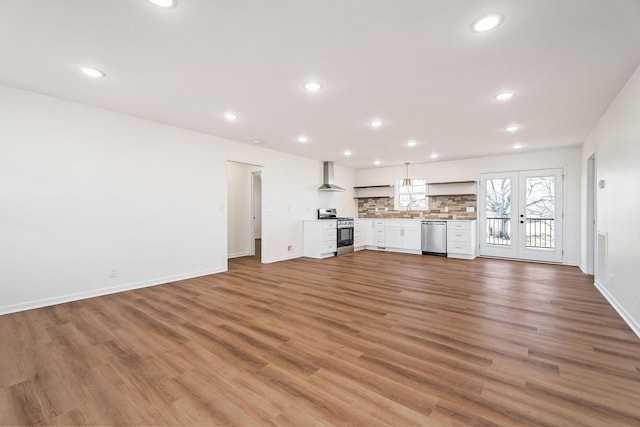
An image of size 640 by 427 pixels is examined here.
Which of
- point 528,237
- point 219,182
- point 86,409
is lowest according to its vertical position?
point 86,409

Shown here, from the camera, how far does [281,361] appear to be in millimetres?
2057

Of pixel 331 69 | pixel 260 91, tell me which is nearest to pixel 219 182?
pixel 260 91

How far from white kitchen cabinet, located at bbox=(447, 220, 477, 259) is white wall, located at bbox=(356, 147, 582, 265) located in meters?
1.24

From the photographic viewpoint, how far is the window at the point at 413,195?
25.4 feet

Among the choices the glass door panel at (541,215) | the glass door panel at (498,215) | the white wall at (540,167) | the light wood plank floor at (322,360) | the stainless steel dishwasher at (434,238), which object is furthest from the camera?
the stainless steel dishwasher at (434,238)

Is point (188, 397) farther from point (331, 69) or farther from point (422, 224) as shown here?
point (422, 224)

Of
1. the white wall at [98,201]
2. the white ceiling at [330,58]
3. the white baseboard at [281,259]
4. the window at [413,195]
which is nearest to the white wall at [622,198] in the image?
the white ceiling at [330,58]

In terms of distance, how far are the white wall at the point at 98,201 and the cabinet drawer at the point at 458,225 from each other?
5.09m

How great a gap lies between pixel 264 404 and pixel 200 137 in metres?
4.37

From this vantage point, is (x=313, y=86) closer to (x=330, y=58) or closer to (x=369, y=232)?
(x=330, y=58)

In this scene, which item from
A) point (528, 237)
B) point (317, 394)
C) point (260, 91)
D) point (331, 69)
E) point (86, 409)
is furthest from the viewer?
point (528, 237)

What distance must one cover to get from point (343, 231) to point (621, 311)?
16.5 feet

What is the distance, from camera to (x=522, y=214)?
622cm

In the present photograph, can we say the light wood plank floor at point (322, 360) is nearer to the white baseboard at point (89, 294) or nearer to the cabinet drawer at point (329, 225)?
the white baseboard at point (89, 294)
